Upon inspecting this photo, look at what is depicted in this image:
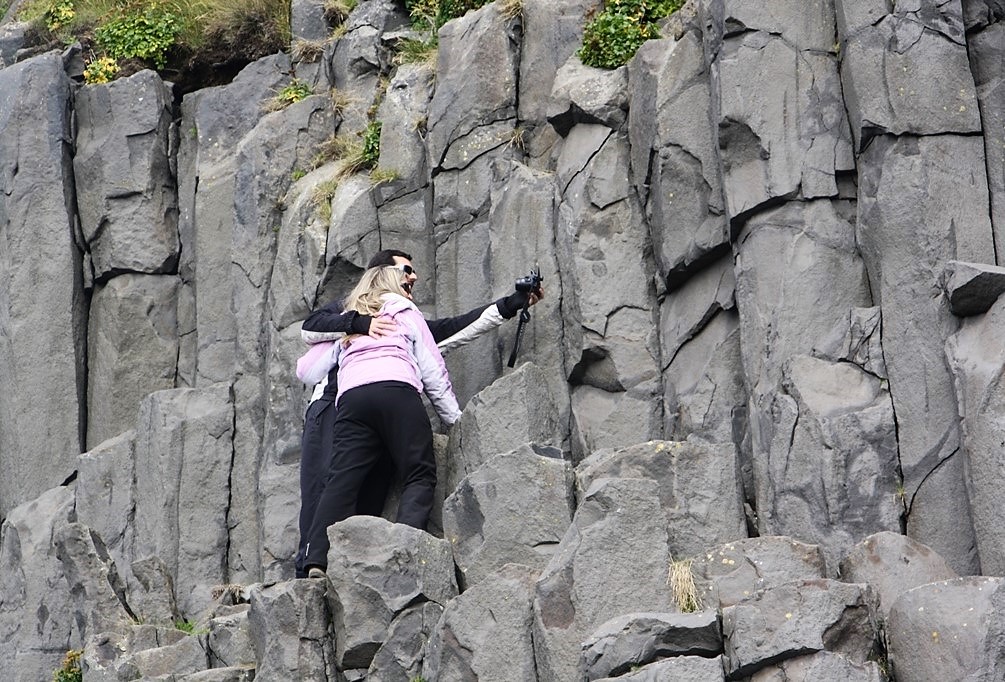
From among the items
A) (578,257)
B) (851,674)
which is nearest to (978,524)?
(851,674)

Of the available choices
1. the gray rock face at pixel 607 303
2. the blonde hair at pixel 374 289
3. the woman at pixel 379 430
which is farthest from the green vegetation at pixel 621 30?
the woman at pixel 379 430

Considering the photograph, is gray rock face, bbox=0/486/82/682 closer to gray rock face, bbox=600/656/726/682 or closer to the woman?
the woman

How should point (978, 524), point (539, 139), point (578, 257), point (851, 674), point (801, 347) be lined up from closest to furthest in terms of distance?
point (851, 674) < point (978, 524) < point (801, 347) < point (578, 257) < point (539, 139)

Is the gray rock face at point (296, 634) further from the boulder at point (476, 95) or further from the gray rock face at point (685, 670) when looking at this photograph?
the boulder at point (476, 95)

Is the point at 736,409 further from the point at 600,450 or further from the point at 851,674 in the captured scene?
the point at 851,674

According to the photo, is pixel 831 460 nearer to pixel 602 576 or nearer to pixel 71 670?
pixel 602 576

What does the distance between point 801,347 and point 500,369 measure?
11.2 ft

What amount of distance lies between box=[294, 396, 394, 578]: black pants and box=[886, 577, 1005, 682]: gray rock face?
5693 millimetres

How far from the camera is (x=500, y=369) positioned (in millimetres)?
16906

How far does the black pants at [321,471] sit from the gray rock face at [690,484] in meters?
2.37

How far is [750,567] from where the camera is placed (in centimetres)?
1311

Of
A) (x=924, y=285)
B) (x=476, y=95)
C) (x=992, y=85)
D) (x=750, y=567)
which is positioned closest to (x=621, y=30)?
(x=476, y=95)

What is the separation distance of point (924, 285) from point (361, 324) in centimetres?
522

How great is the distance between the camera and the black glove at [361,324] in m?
15.8
